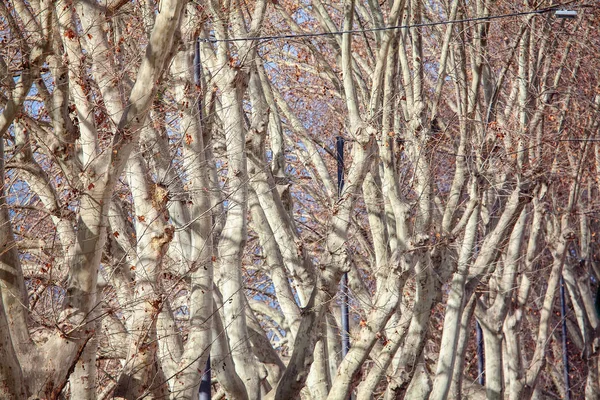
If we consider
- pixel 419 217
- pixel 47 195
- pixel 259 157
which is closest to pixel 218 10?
pixel 259 157

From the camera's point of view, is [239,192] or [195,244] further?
[239,192]

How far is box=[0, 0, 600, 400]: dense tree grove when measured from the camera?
21.1 feet

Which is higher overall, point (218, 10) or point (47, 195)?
point (218, 10)

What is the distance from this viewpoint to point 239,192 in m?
7.91

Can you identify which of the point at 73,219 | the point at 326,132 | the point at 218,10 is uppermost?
the point at 326,132

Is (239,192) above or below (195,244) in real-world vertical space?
above

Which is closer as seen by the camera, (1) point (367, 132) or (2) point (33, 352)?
(2) point (33, 352)

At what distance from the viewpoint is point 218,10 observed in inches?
328

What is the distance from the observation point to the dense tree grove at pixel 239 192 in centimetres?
644

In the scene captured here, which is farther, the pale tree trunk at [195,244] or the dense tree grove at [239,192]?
the pale tree trunk at [195,244]

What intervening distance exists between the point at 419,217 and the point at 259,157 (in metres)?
1.72

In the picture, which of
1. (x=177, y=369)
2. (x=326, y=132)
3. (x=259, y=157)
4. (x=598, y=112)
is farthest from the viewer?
(x=326, y=132)

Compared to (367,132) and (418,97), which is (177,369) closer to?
(367,132)

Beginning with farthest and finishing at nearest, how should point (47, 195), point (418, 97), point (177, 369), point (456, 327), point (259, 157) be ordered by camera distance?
1. point (456, 327)
2. point (418, 97)
3. point (259, 157)
4. point (47, 195)
5. point (177, 369)
